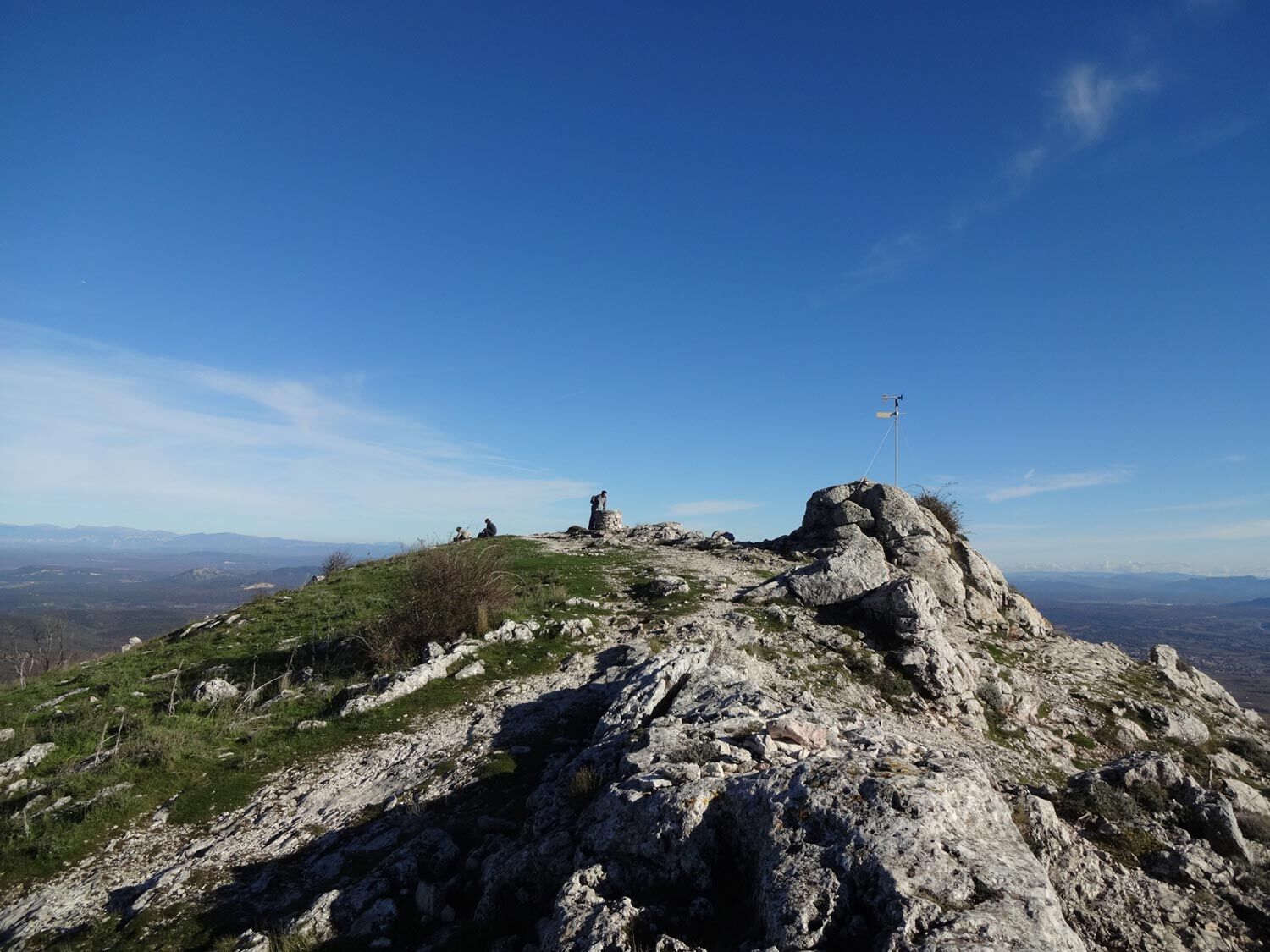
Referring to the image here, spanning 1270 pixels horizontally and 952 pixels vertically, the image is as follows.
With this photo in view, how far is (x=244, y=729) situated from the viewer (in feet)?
58.3

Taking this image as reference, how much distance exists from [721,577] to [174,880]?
23.8 metres

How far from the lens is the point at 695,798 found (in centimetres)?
917

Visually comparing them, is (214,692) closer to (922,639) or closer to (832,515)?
(922,639)

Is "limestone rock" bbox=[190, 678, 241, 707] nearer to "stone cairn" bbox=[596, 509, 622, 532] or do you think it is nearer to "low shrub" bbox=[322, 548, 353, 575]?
"low shrub" bbox=[322, 548, 353, 575]

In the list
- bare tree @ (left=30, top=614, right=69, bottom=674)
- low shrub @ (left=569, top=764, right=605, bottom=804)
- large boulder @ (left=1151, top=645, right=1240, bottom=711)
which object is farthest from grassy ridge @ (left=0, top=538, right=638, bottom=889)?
large boulder @ (left=1151, top=645, right=1240, bottom=711)

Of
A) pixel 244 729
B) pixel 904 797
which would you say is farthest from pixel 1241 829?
pixel 244 729

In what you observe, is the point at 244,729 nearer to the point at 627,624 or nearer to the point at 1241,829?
the point at 627,624

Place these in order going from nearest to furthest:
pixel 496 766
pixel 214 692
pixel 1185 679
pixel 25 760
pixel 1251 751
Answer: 1. pixel 496 766
2. pixel 25 760
3. pixel 214 692
4. pixel 1251 751
5. pixel 1185 679

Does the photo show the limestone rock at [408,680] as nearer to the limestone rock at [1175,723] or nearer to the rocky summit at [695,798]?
the rocky summit at [695,798]

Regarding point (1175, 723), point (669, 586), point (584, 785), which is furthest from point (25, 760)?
point (1175, 723)

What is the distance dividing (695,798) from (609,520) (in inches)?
1795

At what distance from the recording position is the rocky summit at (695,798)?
24.6 feet

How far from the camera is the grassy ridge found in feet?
45.2

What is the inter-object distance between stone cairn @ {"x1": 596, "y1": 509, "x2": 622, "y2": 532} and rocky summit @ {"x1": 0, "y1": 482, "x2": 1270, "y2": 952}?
26873mm
